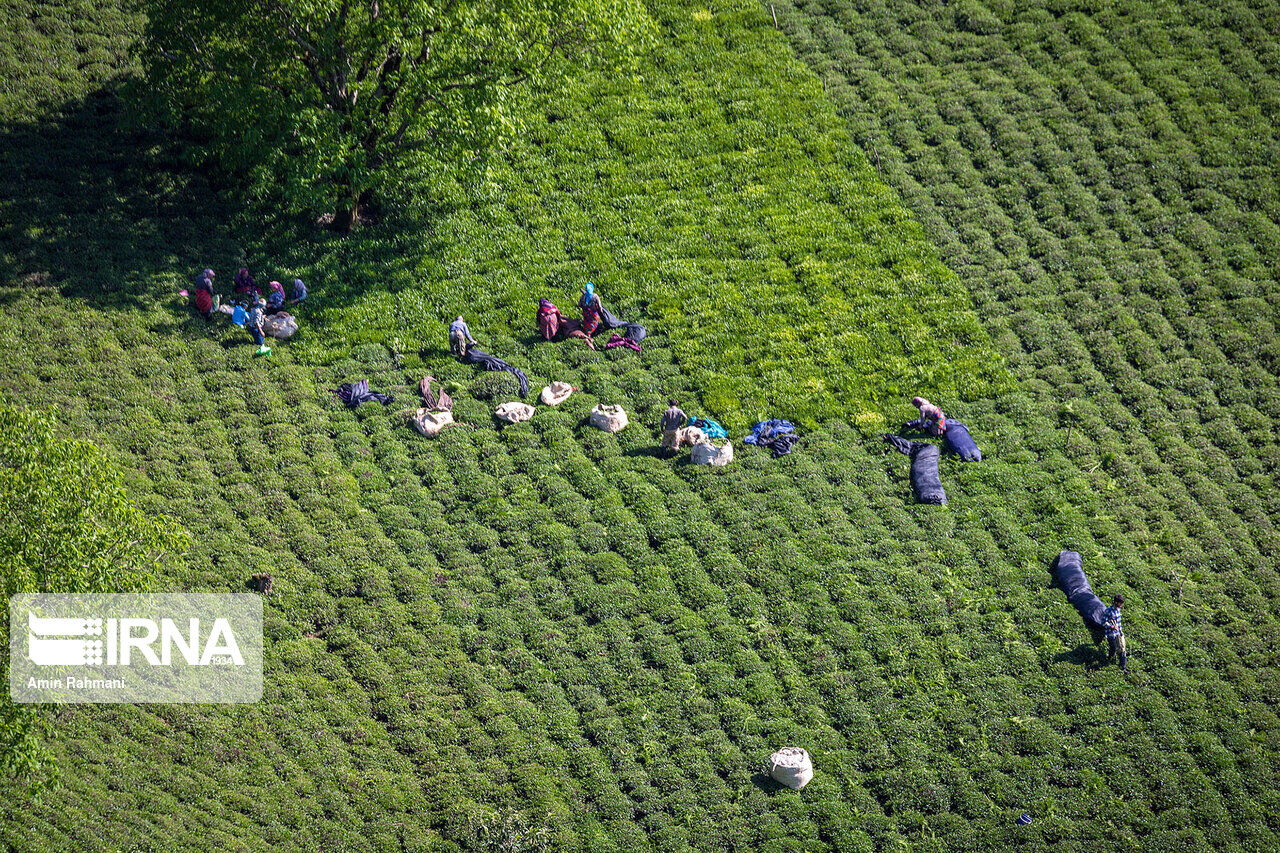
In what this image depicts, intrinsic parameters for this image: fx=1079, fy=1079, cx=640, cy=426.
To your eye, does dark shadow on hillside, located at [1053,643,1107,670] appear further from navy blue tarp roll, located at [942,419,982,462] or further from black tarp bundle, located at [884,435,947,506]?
navy blue tarp roll, located at [942,419,982,462]

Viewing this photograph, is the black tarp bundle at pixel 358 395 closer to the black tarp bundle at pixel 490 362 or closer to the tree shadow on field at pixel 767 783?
the black tarp bundle at pixel 490 362

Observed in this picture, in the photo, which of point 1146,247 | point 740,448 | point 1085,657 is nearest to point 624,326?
point 740,448

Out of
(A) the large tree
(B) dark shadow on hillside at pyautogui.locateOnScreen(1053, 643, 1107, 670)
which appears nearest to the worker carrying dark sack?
(A) the large tree

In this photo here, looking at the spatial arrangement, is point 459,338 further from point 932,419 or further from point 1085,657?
point 1085,657

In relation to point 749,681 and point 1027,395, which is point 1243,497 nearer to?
point 1027,395

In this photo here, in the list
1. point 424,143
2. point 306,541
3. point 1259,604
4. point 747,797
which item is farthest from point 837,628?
point 424,143

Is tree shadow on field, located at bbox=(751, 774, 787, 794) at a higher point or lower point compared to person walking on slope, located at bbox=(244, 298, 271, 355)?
Result: lower
